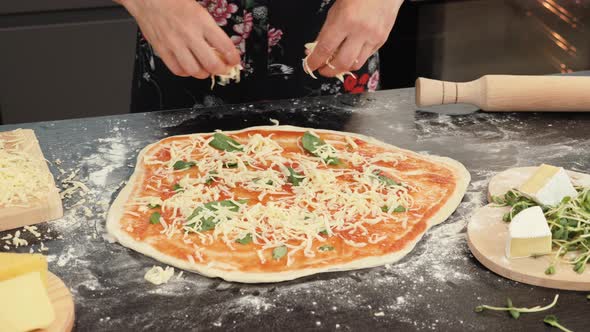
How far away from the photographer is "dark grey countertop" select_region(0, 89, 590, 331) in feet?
4.77

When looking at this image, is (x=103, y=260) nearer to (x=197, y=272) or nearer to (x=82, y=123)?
(x=197, y=272)

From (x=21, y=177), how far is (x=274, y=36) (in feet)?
3.14

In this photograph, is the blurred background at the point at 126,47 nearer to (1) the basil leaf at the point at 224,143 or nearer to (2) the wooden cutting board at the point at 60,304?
(1) the basil leaf at the point at 224,143

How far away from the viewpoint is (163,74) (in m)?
2.50

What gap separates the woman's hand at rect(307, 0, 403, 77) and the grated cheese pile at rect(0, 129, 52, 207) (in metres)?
0.79

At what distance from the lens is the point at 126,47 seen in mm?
3738

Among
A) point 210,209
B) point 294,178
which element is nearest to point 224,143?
point 294,178

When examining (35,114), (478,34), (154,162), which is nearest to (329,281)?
(154,162)

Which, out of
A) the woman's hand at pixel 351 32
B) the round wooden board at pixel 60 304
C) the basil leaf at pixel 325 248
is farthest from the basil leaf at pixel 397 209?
the round wooden board at pixel 60 304

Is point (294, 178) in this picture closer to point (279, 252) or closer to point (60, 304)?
point (279, 252)

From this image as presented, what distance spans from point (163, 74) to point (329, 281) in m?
1.18

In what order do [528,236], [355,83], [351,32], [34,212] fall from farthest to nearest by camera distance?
[355,83] → [351,32] → [34,212] → [528,236]

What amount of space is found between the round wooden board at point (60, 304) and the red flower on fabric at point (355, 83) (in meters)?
1.40

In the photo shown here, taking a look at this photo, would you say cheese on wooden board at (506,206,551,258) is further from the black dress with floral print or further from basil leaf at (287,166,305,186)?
the black dress with floral print
